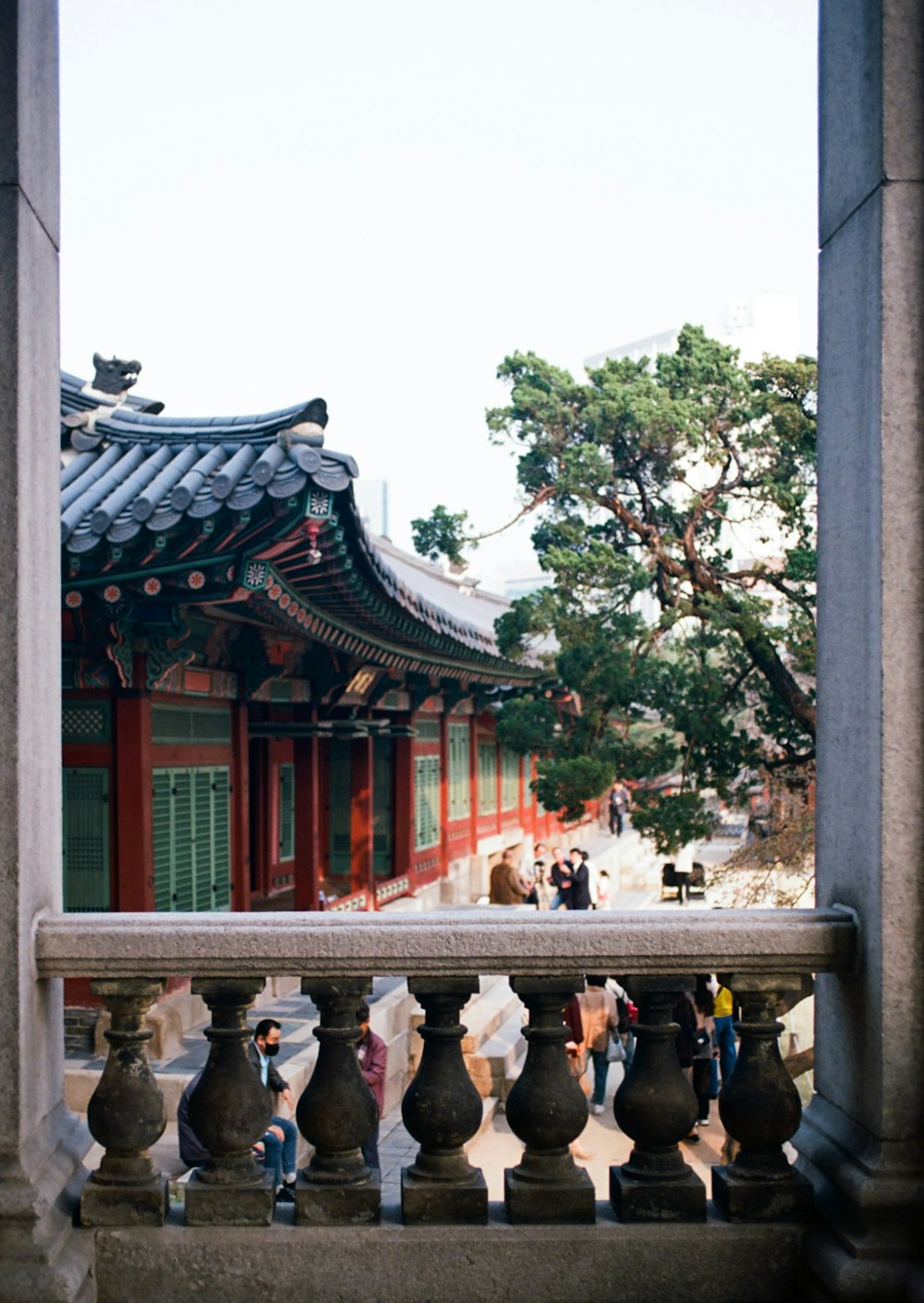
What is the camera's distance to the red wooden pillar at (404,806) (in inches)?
768

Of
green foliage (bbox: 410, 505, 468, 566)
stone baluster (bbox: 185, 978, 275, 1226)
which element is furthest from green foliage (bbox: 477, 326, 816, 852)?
stone baluster (bbox: 185, 978, 275, 1226)

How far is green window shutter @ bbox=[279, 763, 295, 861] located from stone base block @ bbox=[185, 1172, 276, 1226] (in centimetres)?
1423

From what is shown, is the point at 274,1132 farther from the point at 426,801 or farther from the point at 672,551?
the point at 426,801

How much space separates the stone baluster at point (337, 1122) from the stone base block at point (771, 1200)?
2.51 ft

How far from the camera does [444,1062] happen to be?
2.70m

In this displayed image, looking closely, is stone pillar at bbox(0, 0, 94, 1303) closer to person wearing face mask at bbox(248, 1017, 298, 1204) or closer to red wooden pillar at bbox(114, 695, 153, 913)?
person wearing face mask at bbox(248, 1017, 298, 1204)

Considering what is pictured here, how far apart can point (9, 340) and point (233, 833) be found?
10381 millimetres

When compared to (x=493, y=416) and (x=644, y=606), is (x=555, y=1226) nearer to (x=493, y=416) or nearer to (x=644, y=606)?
(x=493, y=416)

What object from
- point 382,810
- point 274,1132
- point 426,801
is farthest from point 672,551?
point 426,801

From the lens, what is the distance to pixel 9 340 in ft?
8.27

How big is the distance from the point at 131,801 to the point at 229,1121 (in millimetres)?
8079

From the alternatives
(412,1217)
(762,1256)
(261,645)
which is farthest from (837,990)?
(261,645)

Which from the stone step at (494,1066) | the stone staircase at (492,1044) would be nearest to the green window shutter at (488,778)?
the stone staircase at (492,1044)

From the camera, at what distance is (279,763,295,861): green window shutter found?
16938 mm
